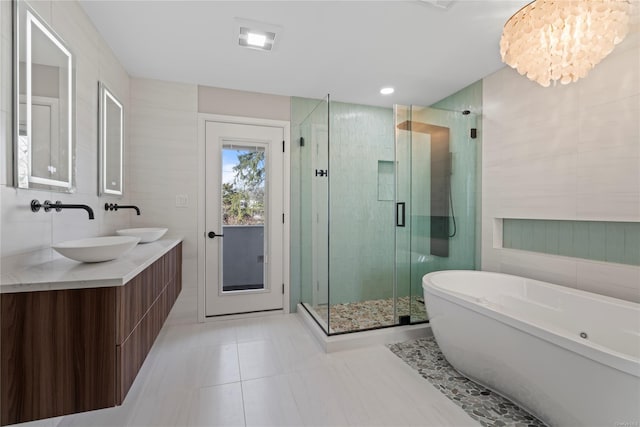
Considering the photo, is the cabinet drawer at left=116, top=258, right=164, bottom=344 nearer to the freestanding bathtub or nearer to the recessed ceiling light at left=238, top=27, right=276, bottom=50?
the recessed ceiling light at left=238, top=27, right=276, bottom=50

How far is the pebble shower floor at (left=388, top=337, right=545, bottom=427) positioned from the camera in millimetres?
1540

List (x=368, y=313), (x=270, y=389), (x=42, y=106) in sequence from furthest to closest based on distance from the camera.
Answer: (x=368, y=313), (x=270, y=389), (x=42, y=106)

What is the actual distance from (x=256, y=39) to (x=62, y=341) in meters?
2.12

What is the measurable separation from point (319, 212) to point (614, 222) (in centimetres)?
215

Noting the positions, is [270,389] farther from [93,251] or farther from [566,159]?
[566,159]

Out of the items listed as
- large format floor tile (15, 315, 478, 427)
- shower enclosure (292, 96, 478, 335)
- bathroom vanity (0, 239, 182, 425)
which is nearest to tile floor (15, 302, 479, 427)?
large format floor tile (15, 315, 478, 427)

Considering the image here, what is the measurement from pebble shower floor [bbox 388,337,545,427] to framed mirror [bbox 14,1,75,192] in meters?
2.52

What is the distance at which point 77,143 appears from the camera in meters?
1.68

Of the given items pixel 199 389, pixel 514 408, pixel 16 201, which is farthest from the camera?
pixel 199 389

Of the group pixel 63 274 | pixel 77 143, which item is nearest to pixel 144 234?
pixel 77 143

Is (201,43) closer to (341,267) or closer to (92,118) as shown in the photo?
(92,118)

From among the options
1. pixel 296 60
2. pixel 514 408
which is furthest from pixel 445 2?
pixel 514 408

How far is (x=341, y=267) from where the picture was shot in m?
2.89

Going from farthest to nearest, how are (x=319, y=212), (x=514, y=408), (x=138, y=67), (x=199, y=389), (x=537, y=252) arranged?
(x=319, y=212) → (x=138, y=67) → (x=537, y=252) → (x=199, y=389) → (x=514, y=408)
